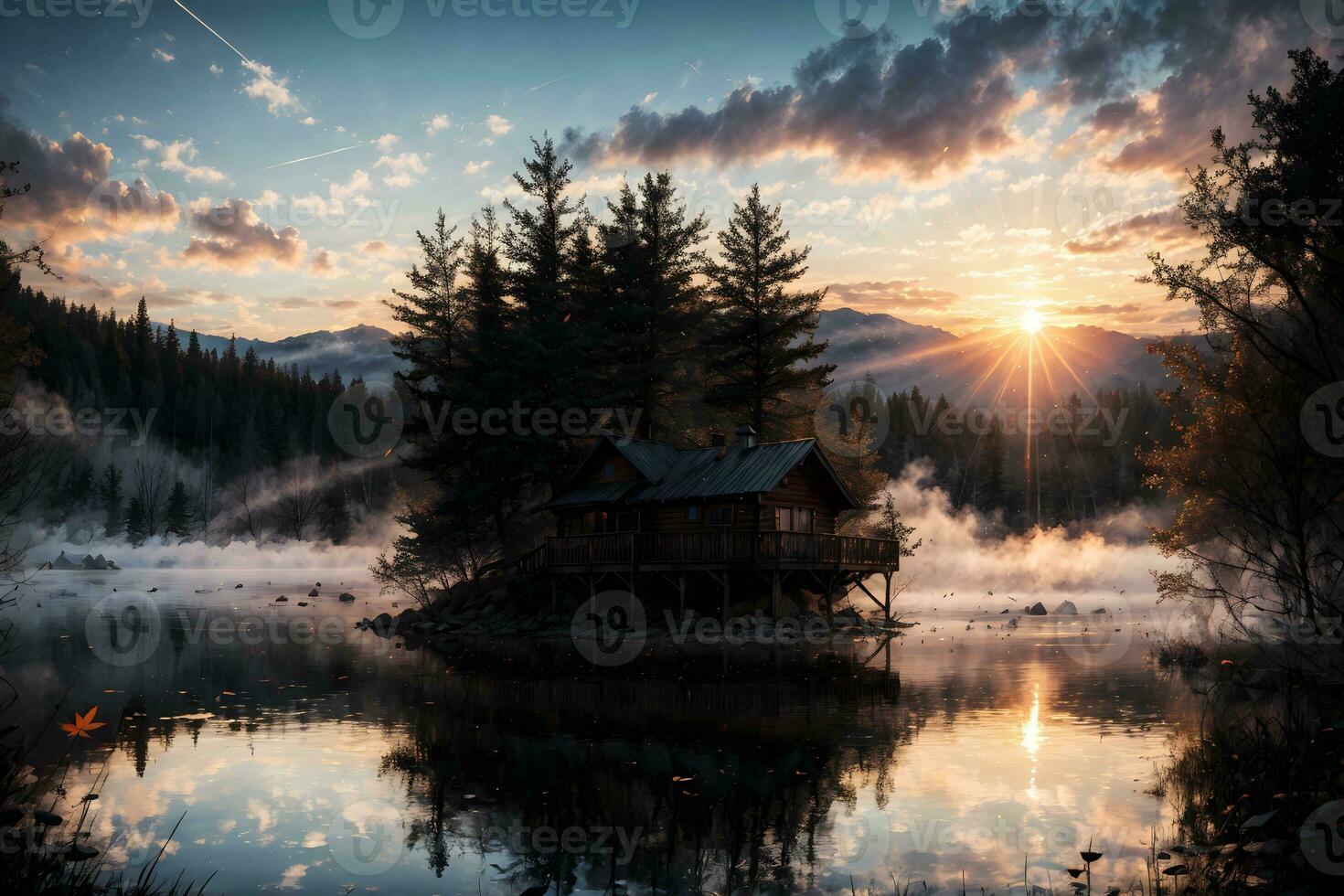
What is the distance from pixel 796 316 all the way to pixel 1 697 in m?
36.9

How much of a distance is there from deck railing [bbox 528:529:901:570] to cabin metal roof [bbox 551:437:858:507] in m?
1.84

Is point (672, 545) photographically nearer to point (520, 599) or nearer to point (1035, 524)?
point (520, 599)

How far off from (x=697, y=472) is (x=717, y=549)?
4877 mm

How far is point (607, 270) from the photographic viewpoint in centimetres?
4922

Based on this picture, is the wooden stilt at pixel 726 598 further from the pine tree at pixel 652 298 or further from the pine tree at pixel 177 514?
the pine tree at pixel 177 514

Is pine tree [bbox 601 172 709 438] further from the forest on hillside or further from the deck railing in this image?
the deck railing

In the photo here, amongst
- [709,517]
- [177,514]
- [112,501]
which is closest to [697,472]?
[709,517]

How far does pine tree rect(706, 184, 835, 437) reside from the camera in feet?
154

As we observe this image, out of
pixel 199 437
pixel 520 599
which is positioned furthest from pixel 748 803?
pixel 199 437

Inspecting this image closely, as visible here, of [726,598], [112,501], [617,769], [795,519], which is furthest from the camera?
[112,501]

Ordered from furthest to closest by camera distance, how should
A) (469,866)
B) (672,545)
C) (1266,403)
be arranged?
(672,545) → (1266,403) → (469,866)

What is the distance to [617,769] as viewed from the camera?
14.1m

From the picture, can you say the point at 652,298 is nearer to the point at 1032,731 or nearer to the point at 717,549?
the point at 717,549

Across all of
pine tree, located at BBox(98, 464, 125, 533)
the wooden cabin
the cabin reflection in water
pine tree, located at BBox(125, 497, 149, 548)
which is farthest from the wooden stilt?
pine tree, located at BBox(98, 464, 125, 533)
